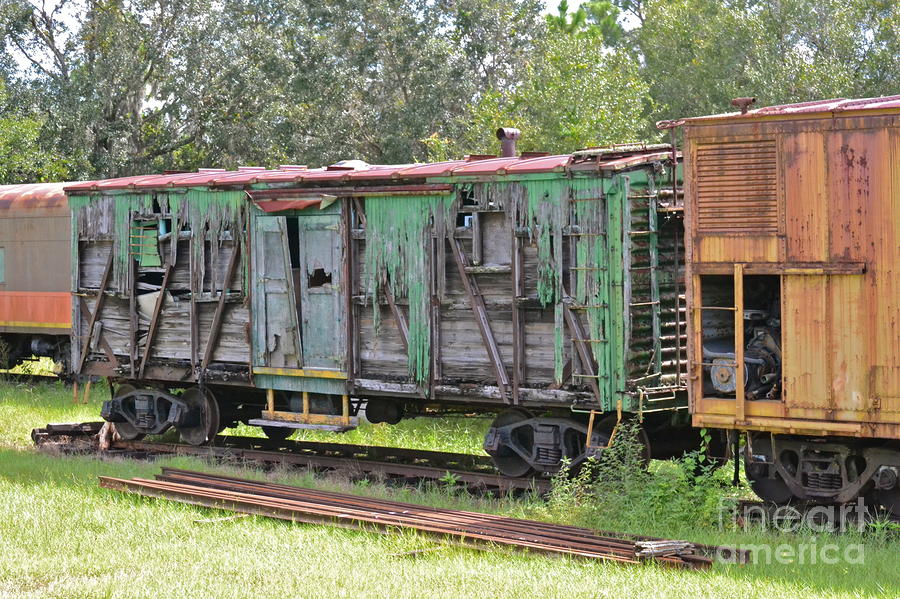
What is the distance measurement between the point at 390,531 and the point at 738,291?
372 cm

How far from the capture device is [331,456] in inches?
592

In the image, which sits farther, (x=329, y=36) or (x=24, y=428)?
(x=329, y=36)

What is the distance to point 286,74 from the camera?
34.9 metres

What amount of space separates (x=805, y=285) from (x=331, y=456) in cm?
701

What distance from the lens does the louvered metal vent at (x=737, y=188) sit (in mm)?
10367

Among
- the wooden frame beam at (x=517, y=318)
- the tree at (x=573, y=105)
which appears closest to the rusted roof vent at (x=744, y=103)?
the wooden frame beam at (x=517, y=318)

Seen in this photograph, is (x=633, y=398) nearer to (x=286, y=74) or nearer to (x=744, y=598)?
(x=744, y=598)

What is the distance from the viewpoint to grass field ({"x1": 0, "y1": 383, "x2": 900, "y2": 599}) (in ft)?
26.5

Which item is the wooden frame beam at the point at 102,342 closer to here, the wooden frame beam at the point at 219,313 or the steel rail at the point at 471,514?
the wooden frame beam at the point at 219,313

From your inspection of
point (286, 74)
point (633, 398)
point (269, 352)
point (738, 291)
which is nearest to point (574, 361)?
point (633, 398)

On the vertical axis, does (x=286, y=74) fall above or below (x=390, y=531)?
above

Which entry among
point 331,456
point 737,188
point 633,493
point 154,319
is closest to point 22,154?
point 154,319

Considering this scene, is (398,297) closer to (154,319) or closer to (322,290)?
(322,290)

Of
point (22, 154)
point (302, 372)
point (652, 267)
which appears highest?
point (22, 154)
